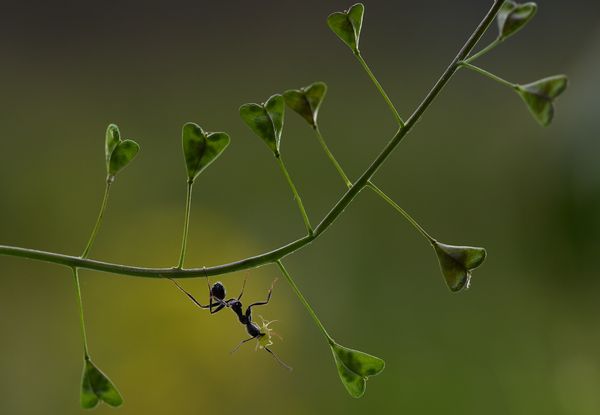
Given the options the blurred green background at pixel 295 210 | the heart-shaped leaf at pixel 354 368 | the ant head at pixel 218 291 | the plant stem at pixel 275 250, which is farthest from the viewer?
the blurred green background at pixel 295 210

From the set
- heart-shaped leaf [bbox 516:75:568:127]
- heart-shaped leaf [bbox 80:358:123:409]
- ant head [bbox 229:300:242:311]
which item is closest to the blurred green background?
ant head [bbox 229:300:242:311]

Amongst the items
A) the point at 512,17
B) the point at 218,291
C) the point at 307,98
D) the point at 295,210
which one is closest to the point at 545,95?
the point at 512,17

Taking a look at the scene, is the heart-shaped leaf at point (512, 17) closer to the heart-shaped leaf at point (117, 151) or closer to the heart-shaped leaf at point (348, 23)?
the heart-shaped leaf at point (348, 23)

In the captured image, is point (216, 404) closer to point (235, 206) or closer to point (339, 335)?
point (339, 335)

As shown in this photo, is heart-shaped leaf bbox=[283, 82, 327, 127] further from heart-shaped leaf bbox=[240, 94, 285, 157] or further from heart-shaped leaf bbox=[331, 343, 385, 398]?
heart-shaped leaf bbox=[331, 343, 385, 398]

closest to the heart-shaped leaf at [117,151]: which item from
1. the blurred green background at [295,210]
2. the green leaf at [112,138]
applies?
the green leaf at [112,138]

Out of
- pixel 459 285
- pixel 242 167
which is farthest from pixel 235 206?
pixel 459 285
